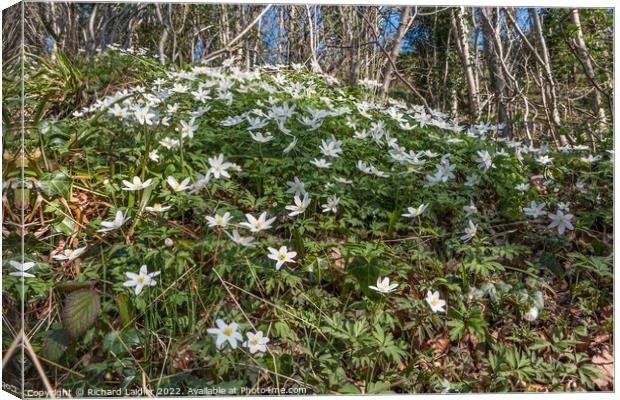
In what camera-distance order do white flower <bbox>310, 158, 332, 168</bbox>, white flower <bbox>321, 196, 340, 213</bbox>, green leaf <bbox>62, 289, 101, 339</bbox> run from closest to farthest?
green leaf <bbox>62, 289, 101, 339</bbox> → white flower <bbox>321, 196, 340, 213</bbox> → white flower <bbox>310, 158, 332, 168</bbox>

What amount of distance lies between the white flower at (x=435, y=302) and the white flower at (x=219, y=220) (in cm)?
76

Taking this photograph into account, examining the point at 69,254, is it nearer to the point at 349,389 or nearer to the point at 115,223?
the point at 115,223

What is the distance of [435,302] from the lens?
1818 millimetres

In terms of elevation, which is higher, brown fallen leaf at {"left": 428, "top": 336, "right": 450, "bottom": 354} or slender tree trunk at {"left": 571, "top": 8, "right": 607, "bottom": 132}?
slender tree trunk at {"left": 571, "top": 8, "right": 607, "bottom": 132}

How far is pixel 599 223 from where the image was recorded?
207cm

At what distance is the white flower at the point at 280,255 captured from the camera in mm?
1754

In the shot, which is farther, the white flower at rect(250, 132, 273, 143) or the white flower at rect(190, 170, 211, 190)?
the white flower at rect(250, 132, 273, 143)

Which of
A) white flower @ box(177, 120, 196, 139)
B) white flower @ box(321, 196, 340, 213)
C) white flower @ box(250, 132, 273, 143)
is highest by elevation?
white flower @ box(177, 120, 196, 139)

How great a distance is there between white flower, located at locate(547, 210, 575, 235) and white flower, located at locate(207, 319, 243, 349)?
131cm

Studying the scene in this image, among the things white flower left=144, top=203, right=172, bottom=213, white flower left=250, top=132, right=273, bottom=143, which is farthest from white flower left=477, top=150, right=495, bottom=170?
white flower left=144, top=203, right=172, bottom=213

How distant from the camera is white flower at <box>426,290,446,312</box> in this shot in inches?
71.1

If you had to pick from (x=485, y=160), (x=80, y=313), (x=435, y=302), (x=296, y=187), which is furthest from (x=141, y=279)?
(x=485, y=160)

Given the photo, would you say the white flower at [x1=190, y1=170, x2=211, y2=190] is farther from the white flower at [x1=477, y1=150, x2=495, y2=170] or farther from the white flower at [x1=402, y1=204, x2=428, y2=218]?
the white flower at [x1=477, y1=150, x2=495, y2=170]

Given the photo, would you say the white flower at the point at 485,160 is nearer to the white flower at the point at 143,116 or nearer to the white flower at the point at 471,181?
the white flower at the point at 471,181
